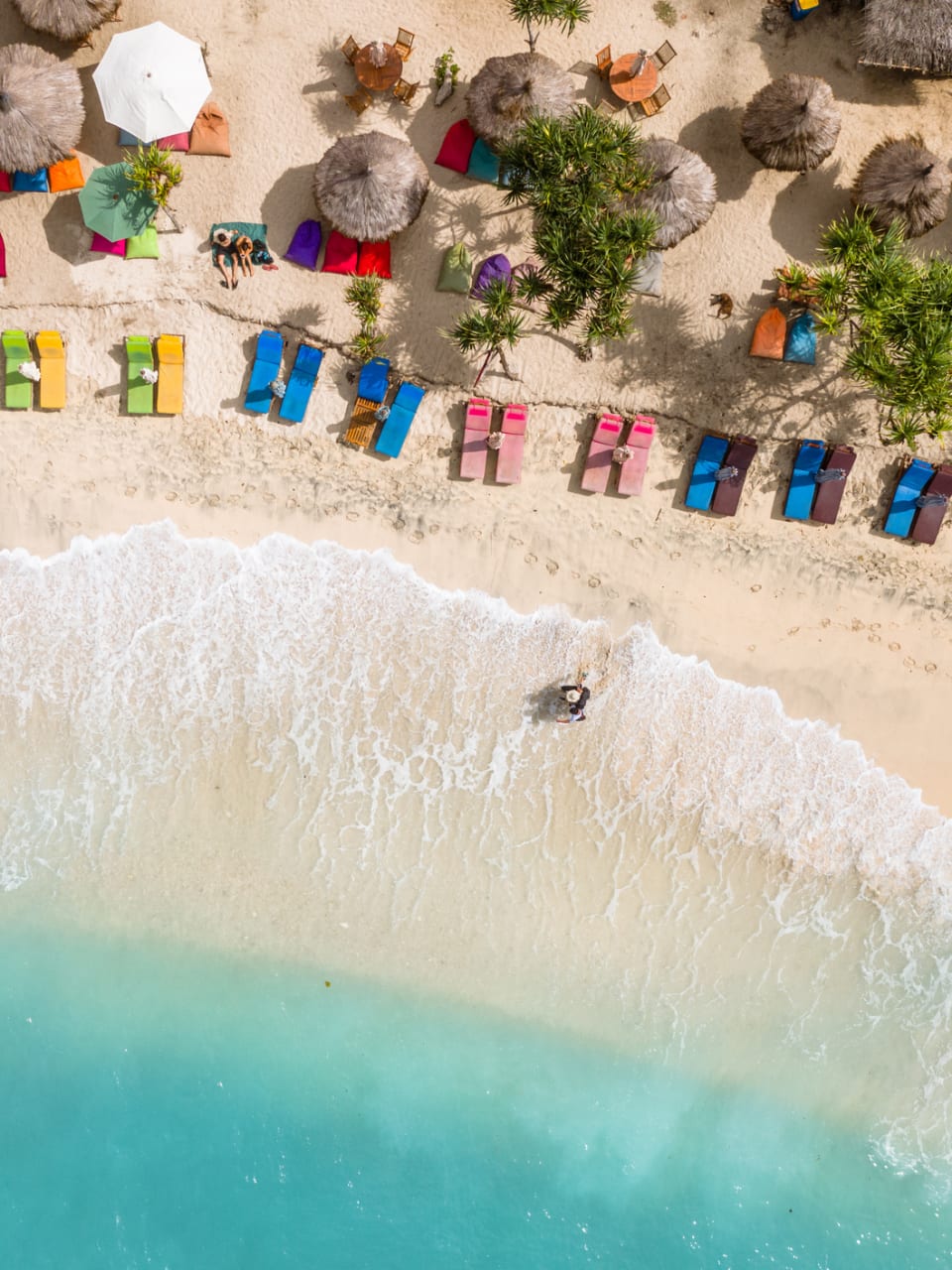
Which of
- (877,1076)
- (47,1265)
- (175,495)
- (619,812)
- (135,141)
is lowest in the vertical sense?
(47,1265)

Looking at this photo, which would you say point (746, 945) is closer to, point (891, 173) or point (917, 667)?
point (917, 667)

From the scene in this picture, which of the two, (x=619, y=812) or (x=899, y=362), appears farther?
(x=619, y=812)

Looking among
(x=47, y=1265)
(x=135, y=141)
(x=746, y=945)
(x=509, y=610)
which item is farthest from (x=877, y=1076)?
(x=135, y=141)

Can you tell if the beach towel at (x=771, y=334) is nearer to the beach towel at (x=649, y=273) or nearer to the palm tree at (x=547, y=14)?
the beach towel at (x=649, y=273)

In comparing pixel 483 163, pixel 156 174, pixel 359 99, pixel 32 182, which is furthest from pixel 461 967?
pixel 32 182

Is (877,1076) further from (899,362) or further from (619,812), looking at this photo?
(899,362)

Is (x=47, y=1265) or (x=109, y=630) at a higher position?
(x=109, y=630)

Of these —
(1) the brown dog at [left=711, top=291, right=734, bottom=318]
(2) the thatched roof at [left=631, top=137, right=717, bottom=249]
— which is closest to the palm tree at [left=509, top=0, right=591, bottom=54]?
(2) the thatched roof at [left=631, top=137, right=717, bottom=249]

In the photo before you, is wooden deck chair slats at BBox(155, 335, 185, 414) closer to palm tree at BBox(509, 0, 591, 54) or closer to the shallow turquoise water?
palm tree at BBox(509, 0, 591, 54)
